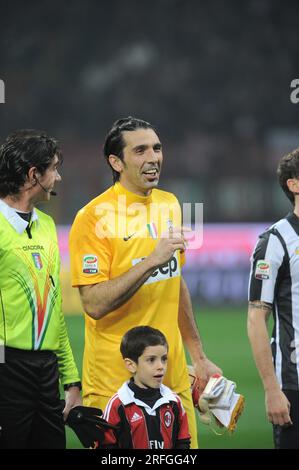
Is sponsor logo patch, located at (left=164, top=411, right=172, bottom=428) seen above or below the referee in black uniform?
below

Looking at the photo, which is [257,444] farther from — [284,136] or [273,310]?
[284,136]

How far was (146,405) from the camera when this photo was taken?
403 cm

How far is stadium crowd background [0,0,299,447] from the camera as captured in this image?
75.6 feet

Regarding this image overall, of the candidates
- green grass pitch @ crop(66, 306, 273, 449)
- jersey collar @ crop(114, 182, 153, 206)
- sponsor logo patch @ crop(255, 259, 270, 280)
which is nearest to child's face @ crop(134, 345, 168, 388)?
sponsor logo patch @ crop(255, 259, 270, 280)

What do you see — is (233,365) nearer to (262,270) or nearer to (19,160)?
(262,270)

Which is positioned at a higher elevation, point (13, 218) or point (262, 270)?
point (13, 218)

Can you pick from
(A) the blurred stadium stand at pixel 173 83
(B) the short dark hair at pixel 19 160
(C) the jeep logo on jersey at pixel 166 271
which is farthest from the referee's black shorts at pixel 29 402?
(A) the blurred stadium stand at pixel 173 83

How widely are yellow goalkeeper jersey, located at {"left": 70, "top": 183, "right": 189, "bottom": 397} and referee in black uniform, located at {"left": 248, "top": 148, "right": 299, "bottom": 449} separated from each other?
38 cm

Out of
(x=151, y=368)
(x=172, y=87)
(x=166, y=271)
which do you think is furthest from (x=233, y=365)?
(x=172, y=87)

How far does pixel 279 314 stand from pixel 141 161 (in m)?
0.92

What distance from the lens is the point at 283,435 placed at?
405cm

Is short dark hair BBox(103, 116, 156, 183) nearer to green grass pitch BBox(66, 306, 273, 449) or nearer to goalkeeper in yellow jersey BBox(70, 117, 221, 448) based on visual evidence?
goalkeeper in yellow jersey BBox(70, 117, 221, 448)

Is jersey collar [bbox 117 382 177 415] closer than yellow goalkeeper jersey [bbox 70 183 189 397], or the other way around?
jersey collar [bbox 117 382 177 415]

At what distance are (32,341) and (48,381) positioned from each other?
7.2 inches
